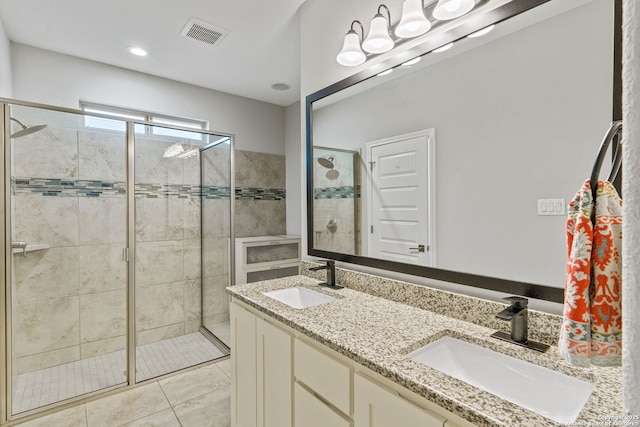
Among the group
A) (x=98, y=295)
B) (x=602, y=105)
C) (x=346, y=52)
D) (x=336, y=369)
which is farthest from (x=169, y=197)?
(x=602, y=105)

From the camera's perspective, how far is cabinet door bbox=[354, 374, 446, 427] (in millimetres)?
763

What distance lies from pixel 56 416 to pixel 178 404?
73 cm

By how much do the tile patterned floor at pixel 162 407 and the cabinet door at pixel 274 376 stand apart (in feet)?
2.49

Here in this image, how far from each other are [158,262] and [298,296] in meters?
1.61

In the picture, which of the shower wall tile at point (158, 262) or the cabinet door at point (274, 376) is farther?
the shower wall tile at point (158, 262)

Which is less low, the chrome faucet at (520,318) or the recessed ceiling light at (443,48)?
the recessed ceiling light at (443,48)

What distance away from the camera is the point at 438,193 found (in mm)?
1325

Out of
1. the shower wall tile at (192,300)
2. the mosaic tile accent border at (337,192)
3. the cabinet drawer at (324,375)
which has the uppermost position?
the mosaic tile accent border at (337,192)

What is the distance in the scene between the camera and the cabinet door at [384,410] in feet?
2.50

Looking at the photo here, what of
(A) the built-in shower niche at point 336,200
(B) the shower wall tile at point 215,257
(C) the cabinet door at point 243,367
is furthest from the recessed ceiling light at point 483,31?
(B) the shower wall tile at point 215,257

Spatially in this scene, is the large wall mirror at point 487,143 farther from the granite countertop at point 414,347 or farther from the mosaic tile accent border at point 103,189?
the mosaic tile accent border at point 103,189

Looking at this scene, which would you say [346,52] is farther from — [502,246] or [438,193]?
[502,246]

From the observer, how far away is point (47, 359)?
2.22 m

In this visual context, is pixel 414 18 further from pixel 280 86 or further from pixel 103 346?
pixel 103 346
